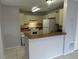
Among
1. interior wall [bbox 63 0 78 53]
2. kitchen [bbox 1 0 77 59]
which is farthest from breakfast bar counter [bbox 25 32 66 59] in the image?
interior wall [bbox 63 0 78 53]

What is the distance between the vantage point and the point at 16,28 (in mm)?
5234

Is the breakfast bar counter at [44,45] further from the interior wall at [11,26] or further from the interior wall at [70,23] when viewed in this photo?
the interior wall at [11,26]

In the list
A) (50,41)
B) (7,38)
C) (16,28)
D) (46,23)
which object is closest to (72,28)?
(50,41)

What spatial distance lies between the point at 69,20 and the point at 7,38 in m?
3.54

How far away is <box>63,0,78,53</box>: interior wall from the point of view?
395 centimetres

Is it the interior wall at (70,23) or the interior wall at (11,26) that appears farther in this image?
the interior wall at (11,26)

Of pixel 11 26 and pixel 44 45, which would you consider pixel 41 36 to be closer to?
pixel 44 45

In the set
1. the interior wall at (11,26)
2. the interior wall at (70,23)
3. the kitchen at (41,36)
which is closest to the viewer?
the kitchen at (41,36)

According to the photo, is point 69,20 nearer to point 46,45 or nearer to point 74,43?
point 74,43

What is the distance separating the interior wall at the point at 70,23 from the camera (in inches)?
155

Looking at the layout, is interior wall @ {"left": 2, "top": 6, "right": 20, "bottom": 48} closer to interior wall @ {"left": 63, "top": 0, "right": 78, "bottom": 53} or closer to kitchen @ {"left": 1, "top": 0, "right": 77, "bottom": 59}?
kitchen @ {"left": 1, "top": 0, "right": 77, "bottom": 59}

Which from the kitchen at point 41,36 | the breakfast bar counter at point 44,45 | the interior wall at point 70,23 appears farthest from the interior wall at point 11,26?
the interior wall at point 70,23

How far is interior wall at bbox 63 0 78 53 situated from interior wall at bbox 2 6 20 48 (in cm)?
285

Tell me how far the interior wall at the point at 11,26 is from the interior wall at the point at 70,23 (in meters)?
2.85
